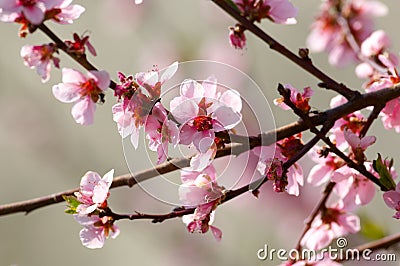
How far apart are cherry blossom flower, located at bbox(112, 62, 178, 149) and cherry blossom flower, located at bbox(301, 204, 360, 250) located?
0.43 meters

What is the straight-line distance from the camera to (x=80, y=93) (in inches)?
33.3

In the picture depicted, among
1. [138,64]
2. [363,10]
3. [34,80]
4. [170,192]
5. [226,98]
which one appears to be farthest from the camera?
[34,80]

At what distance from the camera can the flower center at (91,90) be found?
83 centimetres

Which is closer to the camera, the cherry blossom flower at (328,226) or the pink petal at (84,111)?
the pink petal at (84,111)

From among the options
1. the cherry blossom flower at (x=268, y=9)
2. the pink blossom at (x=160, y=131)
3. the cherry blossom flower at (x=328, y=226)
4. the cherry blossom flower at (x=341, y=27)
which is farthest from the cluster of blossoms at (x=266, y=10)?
the cherry blossom flower at (x=341, y=27)

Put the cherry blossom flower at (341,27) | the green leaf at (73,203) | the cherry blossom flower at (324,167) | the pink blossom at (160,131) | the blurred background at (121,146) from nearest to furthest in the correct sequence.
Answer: the pink blossom at (160,131), the green leaf at (73,203), the cherry blossom flower at (324,167), the cherry blossom flower at (341,27), the blurred background at (121,146)

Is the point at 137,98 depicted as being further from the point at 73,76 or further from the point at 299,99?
the point at 299,99

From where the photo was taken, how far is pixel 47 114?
2926mm

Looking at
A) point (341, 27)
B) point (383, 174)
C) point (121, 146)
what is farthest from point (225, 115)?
point (121, 146)

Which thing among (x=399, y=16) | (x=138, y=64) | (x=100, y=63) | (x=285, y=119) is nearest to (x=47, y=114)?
(x=100, y=63)

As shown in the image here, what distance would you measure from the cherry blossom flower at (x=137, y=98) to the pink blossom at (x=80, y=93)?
5cm

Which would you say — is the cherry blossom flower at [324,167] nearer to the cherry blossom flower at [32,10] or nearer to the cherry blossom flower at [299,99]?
the cherry blossom flower at [299,99]

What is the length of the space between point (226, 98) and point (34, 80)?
2638mm

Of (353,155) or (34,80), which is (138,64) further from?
(353,155)
